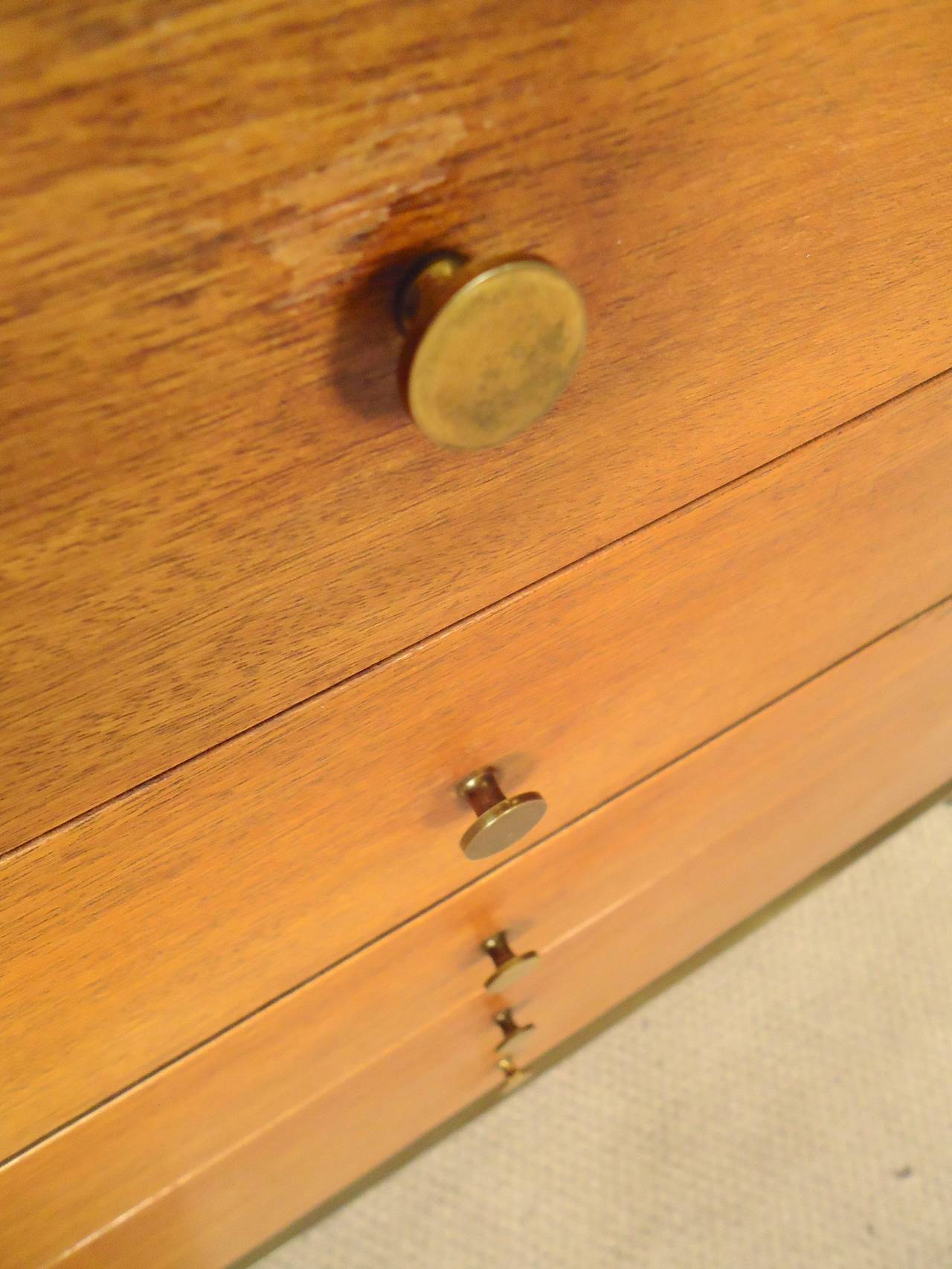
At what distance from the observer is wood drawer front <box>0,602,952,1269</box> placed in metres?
0.46

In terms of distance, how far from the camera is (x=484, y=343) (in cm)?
18

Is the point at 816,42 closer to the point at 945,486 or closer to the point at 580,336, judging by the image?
the point at 580,336

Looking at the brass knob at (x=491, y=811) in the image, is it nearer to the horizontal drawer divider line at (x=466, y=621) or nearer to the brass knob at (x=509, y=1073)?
the horizontal drawer divider line at (x=466, y=621)

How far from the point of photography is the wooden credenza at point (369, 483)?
0.16m

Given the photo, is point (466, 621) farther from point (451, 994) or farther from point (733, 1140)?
point (733, 1140)

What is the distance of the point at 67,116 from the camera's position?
143mm

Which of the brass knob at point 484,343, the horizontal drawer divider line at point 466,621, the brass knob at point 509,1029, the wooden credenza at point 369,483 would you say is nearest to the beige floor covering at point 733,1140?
the brass knob at point 509,1029

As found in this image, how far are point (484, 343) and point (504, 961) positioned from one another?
44 cm

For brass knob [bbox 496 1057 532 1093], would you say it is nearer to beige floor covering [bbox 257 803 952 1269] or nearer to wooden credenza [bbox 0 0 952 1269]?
beige floor covering [bbox 257 803 952 1269]

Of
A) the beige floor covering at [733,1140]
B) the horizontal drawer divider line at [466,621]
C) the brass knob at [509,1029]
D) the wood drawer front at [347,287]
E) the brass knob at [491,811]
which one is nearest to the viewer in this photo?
the wood drawer front at [347,287]

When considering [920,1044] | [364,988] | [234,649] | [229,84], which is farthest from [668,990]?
[229,84]

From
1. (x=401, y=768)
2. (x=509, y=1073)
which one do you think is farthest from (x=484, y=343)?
(x=509, y=1073)

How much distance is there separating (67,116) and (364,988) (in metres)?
0.43

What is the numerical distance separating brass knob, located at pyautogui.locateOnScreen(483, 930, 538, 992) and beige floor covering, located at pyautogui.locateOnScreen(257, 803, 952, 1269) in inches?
19.4
